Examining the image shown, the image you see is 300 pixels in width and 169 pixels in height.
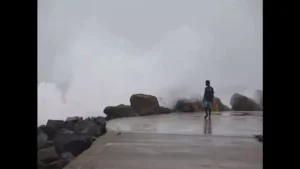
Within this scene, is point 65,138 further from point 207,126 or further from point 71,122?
point 207,126

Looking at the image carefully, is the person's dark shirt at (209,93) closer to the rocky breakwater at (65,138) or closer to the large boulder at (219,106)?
the large boulder at (219,106)

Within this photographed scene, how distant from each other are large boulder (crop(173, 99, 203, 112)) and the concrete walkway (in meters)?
0.04

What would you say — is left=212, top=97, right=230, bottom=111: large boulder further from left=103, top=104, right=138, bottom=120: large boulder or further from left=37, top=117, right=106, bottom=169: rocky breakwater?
left=37, top=117, right=106, bottom=169: rocky breakwater

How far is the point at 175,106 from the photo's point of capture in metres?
2.92

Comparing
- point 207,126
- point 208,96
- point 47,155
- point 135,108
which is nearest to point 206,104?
point 208,96

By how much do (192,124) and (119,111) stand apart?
515 millimetres

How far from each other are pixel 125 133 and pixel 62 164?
47 cm

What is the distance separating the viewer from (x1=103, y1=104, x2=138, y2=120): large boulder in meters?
2.86

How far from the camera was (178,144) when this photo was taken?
112 inches
